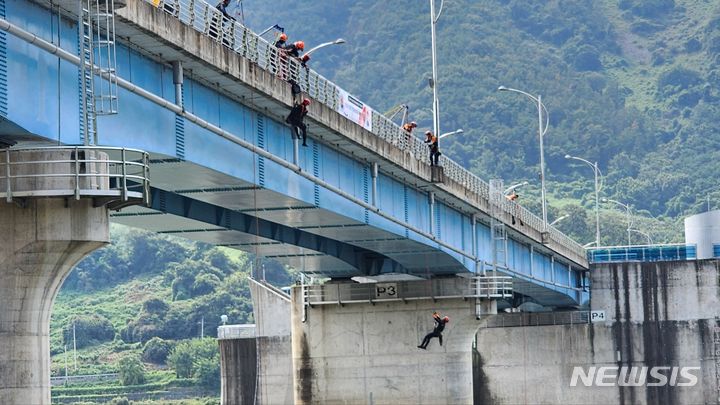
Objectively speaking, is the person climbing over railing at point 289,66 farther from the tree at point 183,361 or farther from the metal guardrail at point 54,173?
the tree at point 183,361

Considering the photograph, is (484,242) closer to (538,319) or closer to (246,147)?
(538,319)

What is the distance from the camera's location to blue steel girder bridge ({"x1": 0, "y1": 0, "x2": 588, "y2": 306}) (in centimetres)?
2856

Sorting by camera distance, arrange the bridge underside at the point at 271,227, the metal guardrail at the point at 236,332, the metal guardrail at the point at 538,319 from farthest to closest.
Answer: the metal guardrail at the point at 236,332, the metal guardrail at the point at 538,319, the bridge underside at the point at 271,227

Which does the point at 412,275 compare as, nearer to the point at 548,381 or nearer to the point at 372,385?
the point at 372,385

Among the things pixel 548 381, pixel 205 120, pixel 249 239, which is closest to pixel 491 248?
pixel 249 239

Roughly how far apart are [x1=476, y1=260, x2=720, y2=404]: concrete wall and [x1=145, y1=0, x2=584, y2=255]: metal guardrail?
3249cm

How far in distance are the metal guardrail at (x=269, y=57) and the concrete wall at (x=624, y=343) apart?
107 feet

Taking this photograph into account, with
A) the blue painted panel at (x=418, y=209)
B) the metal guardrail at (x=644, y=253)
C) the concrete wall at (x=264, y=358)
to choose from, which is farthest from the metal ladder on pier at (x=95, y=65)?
the metal guardrail at (x=644, y=253)

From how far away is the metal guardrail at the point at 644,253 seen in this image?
102 metres

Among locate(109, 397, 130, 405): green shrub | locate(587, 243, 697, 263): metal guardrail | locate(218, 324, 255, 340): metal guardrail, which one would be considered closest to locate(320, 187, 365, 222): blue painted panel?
locate(218, 324, 255, 340): metal guardrail

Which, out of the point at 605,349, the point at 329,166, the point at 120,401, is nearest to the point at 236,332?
the point at 605,349

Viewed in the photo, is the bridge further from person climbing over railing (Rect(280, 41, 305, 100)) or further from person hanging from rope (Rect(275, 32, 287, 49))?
person hanging from rope (Rect(275, 32, 287, 49))

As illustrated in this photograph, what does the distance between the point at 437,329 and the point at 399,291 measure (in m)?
3.49

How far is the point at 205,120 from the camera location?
1436 inches
